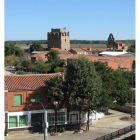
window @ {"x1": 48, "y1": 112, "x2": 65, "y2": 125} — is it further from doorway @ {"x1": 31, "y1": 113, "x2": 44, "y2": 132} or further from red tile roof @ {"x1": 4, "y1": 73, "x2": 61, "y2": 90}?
red tile roof @ {"x1": 4, "y1": 73, "x2": 61, "y2": 90}

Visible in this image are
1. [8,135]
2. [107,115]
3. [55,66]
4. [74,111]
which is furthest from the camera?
[55,66]

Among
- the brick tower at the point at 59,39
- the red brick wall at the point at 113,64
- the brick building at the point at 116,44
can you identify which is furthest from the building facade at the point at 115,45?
the red brick wall at the point at 113,64

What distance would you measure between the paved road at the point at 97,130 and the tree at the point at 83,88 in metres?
1.70

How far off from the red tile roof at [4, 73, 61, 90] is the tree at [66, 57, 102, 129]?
2.09 m

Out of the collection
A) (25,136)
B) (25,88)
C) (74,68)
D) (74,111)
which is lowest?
(25,136)

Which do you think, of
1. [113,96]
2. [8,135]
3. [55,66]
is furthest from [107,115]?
[55,66]

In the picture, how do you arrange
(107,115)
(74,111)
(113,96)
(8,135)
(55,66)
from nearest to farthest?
(8,135) < (74,111) < (113,96) < (107,115) < (55,66)

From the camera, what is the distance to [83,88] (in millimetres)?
18062

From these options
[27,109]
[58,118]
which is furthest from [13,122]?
[58,118]

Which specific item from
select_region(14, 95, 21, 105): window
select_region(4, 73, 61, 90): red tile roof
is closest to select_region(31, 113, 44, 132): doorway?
select_region(14, 95, 21, 105): window

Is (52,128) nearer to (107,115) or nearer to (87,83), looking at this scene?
(87,83)

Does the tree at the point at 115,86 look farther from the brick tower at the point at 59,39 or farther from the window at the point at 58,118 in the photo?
the brick tower at the point at 59,39

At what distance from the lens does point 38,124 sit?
1873 cm

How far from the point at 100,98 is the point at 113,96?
13.5ft
